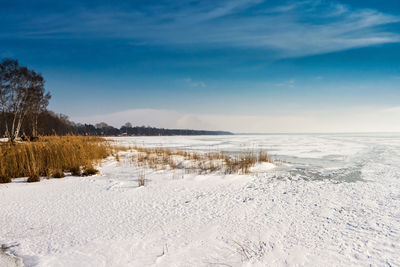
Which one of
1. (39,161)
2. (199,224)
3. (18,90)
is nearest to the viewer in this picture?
(199,224)

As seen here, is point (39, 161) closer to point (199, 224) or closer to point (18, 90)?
point (199, 224)

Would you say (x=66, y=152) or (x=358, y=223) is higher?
(x=66, y=152)

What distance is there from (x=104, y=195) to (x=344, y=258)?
124 inches

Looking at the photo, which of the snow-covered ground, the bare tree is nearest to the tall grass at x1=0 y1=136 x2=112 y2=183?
the snow-covered ground

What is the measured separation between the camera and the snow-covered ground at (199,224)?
5.99ft

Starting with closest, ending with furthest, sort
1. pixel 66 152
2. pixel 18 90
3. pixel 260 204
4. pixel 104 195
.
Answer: pixel 260 204 < pixel 104 195 < pixel 66 152 < pixel 18 90

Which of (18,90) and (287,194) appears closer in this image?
(287,194)

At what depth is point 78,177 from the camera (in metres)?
4.72

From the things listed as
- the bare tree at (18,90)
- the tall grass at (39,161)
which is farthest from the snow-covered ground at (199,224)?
the bare tree at (18,90)

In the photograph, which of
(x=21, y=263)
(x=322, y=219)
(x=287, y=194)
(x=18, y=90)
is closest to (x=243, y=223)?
(x=322, y=219)

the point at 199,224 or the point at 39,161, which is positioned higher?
the point at 39,161

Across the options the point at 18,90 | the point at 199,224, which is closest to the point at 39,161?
the point at 199,224

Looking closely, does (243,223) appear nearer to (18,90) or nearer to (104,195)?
(104,195)

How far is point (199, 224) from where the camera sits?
247 centimetres
